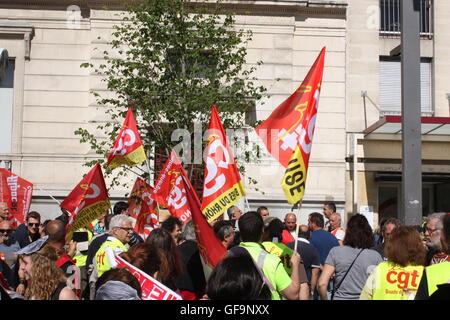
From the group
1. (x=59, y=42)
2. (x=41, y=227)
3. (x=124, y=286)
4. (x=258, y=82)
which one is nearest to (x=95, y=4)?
(x=59, y=42)

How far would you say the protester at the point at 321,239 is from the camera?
952 cm

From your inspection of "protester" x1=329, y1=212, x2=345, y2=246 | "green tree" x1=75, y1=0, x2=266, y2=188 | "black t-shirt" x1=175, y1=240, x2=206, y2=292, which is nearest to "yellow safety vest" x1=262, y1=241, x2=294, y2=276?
"black t-shirt" x1=175, y1=240, x2=206, y2=292

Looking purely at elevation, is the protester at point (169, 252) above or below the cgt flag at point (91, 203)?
below

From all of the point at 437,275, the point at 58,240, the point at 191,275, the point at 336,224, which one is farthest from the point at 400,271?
the point at 336,224

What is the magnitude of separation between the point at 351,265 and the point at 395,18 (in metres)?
15.3

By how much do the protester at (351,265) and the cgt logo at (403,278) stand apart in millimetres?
1143

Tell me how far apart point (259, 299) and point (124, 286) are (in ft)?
3.77

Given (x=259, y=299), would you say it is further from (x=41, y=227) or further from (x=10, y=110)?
(x=10, y=110)

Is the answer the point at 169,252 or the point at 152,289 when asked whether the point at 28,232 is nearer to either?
the point at 169,252

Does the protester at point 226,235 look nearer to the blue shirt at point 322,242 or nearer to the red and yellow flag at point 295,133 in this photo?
the red and yellow flag at point 295,133

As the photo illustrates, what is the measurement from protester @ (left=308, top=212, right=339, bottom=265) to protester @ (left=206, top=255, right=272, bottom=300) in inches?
218

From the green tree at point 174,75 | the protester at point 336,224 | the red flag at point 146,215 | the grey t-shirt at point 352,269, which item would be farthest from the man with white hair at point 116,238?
the green tree at point 174,75

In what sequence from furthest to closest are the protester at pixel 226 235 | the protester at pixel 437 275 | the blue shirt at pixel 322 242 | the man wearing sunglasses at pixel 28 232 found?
the man wearing sunglasses at pixel 28 232, the blue shirt at pixel 322 242, the protester at pixel 226 235, the protester at pixel 437 275
